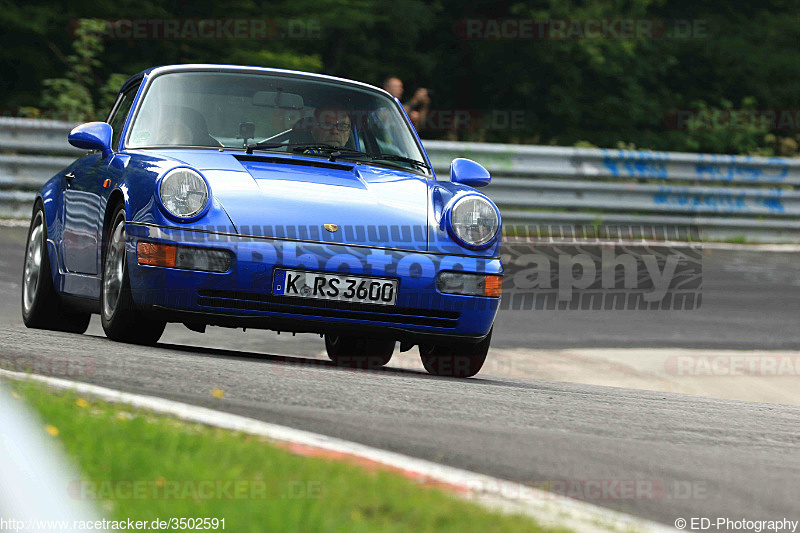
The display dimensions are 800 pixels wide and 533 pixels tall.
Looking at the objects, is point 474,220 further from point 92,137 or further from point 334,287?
point 92,137

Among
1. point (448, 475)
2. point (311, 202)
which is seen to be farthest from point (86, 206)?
point (448, 475)

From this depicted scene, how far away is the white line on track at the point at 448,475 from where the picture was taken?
2963 mm

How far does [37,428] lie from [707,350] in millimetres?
6552

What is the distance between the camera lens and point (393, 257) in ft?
18.6

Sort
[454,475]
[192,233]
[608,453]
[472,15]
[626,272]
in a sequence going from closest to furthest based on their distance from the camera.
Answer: [454,475] < [608,453] < [192,233] < [626,272] < [472,15]

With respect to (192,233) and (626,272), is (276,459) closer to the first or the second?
(192,233)

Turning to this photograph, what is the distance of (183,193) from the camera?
18.3 ft

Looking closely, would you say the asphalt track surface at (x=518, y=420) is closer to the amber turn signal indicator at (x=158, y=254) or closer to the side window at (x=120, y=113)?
the amber turn signal indicator at (x=158, y=254)

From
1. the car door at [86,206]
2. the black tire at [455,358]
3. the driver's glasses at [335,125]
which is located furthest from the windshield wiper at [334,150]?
the black tire at [455,358]

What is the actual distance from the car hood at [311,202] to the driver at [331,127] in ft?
1.74

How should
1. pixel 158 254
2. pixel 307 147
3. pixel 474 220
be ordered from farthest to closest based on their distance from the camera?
1. pixel 307 147
2. pixel 474 220
3. pixel 158 254

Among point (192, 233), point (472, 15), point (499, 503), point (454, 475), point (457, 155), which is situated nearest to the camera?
point (499, 503)

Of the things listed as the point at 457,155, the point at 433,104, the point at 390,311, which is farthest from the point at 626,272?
the point at 433,104

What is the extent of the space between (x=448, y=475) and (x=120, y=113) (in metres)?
4.42
